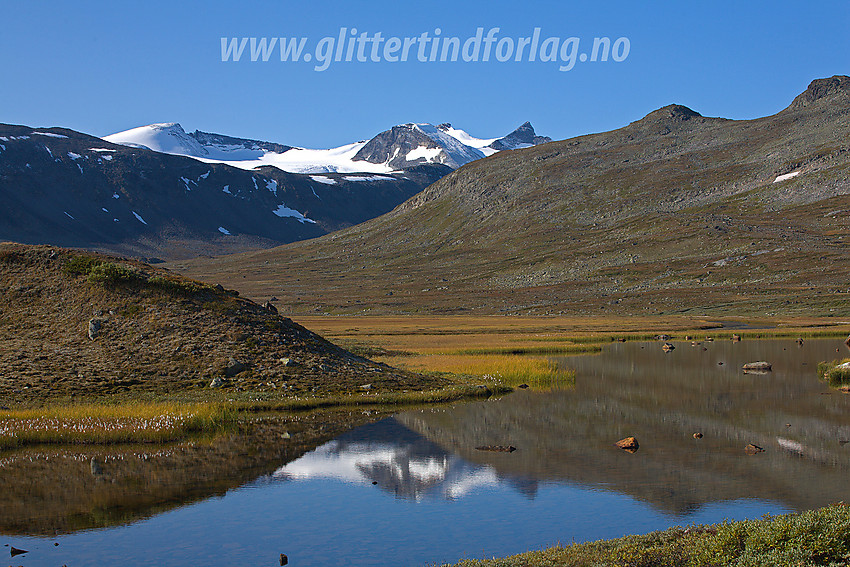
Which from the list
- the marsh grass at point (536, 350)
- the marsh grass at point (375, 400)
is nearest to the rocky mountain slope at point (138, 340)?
the marsh grass at point (375, 400)

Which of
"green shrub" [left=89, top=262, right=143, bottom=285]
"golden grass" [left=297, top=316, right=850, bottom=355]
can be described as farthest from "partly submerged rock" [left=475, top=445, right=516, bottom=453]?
"golden grass" [left=297, top=316, right=850, bottom=355]

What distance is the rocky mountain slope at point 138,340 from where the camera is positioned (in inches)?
1671

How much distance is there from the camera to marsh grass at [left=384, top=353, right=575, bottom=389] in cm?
5362

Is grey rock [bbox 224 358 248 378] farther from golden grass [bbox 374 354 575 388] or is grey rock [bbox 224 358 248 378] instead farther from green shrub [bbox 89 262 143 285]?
golden grass [bbox 374 354 575 388]

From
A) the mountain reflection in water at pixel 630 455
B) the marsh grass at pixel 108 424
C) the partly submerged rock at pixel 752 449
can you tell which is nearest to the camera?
the mountain reflection in water at pixel 630 455

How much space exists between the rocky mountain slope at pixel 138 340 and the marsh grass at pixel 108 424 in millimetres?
5204

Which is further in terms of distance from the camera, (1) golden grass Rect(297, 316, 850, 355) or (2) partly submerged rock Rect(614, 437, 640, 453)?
(1) golden grass Rect(297, 316, 850, 355)

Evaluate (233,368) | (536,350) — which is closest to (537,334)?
(536,350)

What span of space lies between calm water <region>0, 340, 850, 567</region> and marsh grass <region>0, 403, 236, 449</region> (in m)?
4.18

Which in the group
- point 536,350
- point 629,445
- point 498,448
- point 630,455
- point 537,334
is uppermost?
point 537,334

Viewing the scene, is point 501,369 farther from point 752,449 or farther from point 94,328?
point 94,328

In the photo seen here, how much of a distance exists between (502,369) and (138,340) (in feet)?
86.3

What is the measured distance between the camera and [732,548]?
15367 mm

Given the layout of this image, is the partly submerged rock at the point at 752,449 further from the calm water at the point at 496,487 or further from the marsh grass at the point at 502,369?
the marsh grass at the point at 502,369
